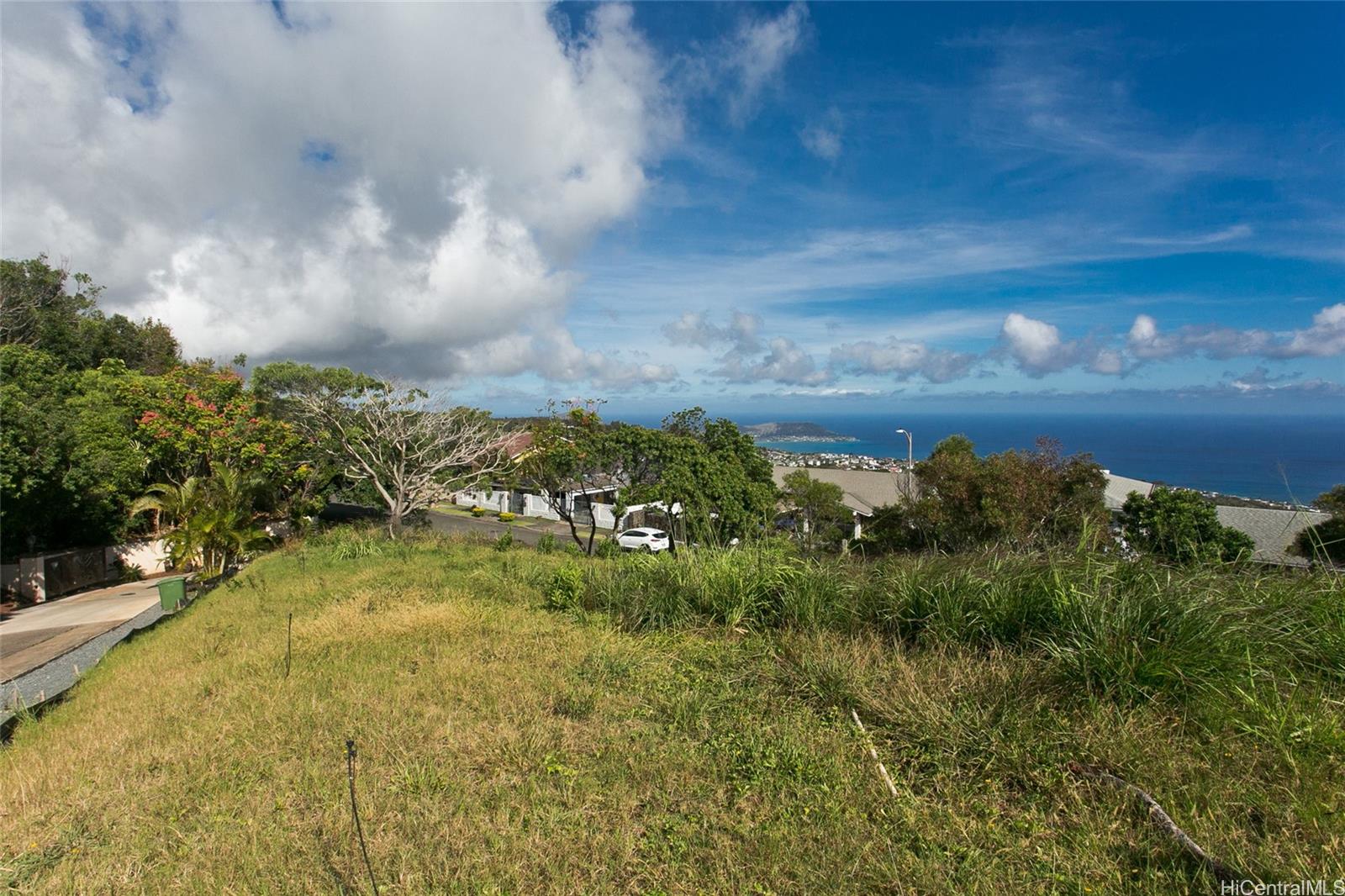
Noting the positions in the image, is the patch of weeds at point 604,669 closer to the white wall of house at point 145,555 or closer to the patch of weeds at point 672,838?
the patch of weeds at point 672,838

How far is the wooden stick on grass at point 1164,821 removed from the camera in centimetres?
231

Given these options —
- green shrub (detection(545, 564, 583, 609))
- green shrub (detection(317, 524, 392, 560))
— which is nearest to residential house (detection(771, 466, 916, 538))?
green shrub (detection(317, 524, 392, 560))

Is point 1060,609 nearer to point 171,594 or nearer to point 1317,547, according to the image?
point 1317,547

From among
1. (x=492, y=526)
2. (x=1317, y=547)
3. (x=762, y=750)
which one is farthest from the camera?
(x=492, y=526)

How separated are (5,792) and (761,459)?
1682 cm

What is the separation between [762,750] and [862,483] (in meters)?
36.3

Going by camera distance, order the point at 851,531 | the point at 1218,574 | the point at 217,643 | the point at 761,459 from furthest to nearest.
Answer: the point at 851,531 < the point at 761,459 < the point at 217,643 < the point at 1218,574

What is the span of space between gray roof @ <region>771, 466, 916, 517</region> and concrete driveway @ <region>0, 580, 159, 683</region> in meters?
23.6

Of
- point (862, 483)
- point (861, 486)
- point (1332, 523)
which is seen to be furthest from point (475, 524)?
point (1332, 523)

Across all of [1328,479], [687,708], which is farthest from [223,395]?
[1328,479]

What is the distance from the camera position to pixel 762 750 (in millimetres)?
3445

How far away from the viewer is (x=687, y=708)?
4016 millimetres

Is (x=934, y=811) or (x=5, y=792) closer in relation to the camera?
(x=934, y=811)

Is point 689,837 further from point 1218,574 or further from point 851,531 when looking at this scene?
point 851,531
